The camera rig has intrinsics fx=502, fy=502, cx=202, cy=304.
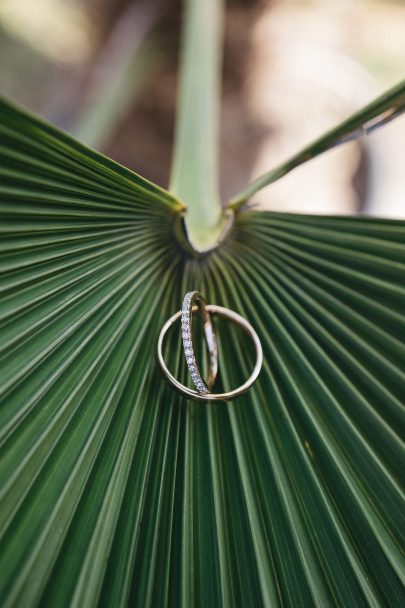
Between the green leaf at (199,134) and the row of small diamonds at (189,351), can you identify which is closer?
the row of small diamonds at (189,351)

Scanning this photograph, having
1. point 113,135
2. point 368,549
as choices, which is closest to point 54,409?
point 368,549

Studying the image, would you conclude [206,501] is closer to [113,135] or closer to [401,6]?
[113,135]

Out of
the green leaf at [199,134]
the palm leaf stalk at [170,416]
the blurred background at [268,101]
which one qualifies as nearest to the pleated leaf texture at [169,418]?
the palm leaf stalk at [170,416]

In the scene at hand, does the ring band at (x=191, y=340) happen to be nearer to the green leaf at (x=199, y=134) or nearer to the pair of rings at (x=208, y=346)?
the pair of rings at (x=208, y=346)

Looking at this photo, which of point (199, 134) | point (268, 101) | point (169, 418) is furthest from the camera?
point (268, 101)

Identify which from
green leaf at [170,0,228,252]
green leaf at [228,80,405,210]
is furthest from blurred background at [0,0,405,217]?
green leaf at [228,80,405,210]

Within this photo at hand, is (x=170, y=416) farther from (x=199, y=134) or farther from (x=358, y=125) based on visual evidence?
(x=199, y=134)

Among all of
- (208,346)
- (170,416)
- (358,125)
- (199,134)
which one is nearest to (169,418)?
(170,416)
